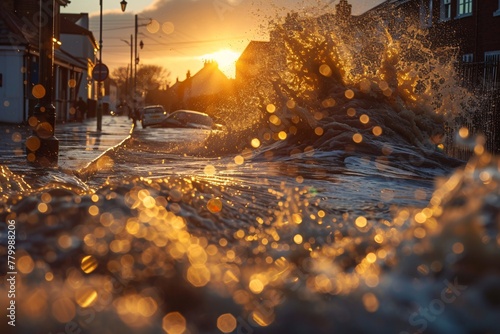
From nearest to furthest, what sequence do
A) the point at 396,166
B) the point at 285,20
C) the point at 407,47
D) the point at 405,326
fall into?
the point at 405,326 → the point at 396,166 → the point at 285,20 → the point at 407,47

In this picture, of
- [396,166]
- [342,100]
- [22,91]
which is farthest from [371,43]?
[22,91]

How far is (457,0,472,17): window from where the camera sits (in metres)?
29.3

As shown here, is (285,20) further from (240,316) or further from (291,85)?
(240,316)

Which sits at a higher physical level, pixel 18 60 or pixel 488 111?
pixel 18 60

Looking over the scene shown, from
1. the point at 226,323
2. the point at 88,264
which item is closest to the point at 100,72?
the point at 88,264

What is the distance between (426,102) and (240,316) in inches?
562

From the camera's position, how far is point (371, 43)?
57.0 ft

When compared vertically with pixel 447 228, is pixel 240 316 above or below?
below

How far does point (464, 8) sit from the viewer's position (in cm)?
3003

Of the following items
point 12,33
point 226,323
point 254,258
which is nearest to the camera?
point 226,323

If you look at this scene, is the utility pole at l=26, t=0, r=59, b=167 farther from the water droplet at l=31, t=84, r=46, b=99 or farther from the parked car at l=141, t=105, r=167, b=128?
the parked car at l=141, t=105, r=167, b=128

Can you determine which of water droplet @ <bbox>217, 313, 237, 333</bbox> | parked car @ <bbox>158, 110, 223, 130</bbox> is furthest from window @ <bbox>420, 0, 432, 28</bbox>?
water droplet @ <bbox>217, 313, 237, 333</bbox>

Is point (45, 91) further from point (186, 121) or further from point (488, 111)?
point (186, 121)

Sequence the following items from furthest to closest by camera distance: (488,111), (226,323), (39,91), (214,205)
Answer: (488,111), (39,91), (214,205), (226,323)
